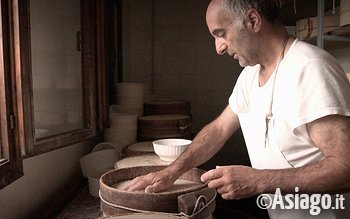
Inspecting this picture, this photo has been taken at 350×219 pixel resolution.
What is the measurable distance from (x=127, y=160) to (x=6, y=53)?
2.50 feet

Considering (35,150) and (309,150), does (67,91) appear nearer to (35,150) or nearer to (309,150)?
(35,150)

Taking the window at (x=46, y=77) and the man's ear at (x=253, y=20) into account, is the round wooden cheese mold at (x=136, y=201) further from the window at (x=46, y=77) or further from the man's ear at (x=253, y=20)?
the man's ear at (x=253, y=20)

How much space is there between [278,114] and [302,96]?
132 millimetres

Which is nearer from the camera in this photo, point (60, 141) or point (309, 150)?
point (309, 150)

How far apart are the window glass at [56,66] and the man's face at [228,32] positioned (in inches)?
29.5

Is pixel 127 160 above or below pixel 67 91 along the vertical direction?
below

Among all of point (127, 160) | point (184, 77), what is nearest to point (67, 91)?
point (127, 160)

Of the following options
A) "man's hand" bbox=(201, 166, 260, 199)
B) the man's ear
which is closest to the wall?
"man's hand" bbox=(201, 166, 260, 199)

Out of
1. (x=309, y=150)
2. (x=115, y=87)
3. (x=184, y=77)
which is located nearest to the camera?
(x=309, y=150)

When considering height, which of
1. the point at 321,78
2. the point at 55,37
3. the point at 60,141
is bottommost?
the point at 60,141

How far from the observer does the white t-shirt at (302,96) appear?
3.30 feet

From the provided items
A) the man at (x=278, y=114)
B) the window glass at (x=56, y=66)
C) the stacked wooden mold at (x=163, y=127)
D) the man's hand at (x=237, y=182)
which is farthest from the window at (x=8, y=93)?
the stacked wooden mold at (x=163, y=127)

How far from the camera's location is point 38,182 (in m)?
1.56

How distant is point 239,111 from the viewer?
4.83 ft
